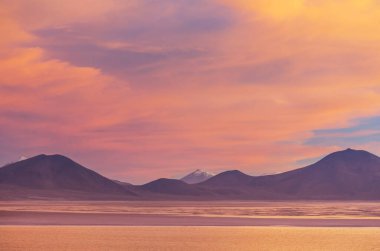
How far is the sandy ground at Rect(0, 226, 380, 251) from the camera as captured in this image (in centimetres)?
2473

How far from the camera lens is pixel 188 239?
1102 inches

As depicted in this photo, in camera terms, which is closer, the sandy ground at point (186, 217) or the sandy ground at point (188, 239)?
the sandy ground at point (188, 239)

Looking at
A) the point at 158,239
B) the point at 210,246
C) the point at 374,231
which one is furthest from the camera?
the point at 374,231

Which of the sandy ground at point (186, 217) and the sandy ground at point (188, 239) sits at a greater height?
the sandy ground at point (186, 217)

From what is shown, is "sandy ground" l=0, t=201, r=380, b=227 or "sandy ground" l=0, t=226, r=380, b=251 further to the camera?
"sandy ground" l=0, t=201, r=380, b=227

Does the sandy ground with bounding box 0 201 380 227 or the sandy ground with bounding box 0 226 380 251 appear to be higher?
the sandy ground with bounding box 0 201 380 227

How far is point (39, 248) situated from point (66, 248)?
1.01m

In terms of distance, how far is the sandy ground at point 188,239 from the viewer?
24734 millimetres

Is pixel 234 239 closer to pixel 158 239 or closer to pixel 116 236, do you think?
pixel 158 239

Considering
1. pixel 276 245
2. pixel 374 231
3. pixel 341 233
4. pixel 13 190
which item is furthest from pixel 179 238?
pixel 13 190

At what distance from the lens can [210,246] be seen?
25.3 meters

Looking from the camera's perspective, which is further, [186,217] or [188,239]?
[186,217]

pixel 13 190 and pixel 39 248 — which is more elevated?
pixel 13 190

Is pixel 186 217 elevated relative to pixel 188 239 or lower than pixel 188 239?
elevated
